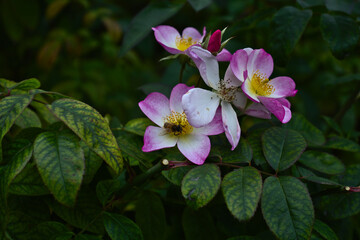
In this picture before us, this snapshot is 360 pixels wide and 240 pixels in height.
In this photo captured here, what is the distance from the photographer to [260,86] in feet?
2.31

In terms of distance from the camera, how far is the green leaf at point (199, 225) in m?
0.75

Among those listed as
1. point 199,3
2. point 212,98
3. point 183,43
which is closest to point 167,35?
point 183,43

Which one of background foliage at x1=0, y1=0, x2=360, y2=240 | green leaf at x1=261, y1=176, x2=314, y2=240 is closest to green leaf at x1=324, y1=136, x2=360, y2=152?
background foliage at x1=0, y1=0, x2=360, y2=240

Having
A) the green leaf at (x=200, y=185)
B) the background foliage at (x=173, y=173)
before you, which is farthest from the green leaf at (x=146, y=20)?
the green leaf at (x=200, y=185)

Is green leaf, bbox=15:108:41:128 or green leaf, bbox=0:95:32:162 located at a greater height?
green leaf, bbox=0:95:32:162

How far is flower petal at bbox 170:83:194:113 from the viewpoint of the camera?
2.30 ft

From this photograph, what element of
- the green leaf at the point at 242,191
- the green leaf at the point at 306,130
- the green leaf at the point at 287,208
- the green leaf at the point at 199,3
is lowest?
the green leaf at the point at 306,130

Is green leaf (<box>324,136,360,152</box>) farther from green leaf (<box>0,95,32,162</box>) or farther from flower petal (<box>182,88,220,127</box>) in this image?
green leaf (<box>0,95,32,162</box>)

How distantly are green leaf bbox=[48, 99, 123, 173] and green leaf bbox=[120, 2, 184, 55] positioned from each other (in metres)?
0.41

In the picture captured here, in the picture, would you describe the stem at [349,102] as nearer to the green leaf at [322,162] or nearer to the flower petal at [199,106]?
the green leaf at [322,162]

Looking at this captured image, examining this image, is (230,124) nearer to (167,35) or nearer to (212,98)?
(212,98)

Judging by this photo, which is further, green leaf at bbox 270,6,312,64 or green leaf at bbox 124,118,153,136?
green leaf at bbox 270,6,312,64

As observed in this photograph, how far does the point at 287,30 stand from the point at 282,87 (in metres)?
0.20

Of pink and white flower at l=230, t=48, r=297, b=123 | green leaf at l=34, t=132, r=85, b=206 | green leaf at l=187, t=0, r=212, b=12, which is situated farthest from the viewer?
green leaf at l=187, t=0, r=212, b=12
